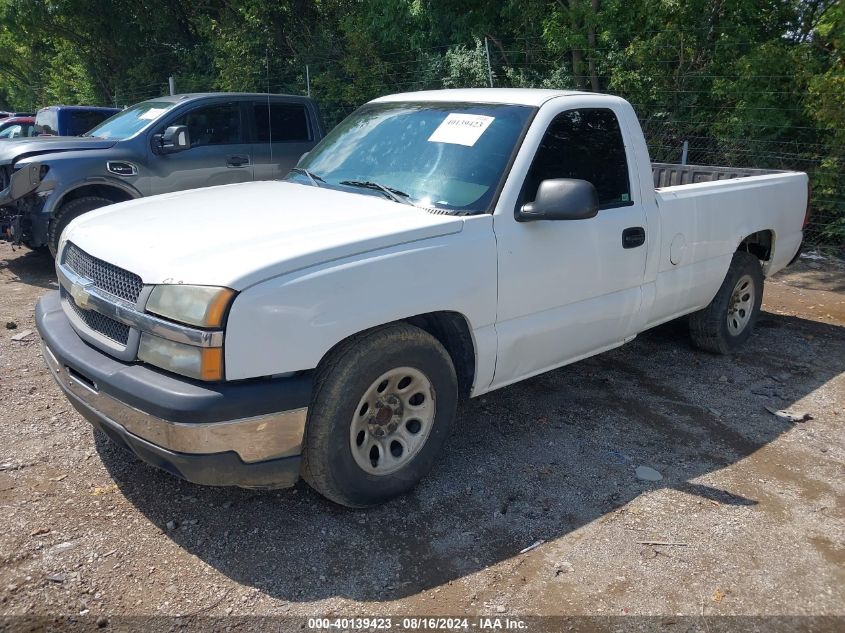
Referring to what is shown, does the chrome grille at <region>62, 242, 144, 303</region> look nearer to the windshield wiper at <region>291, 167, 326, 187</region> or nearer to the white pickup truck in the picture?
the white pickup truck

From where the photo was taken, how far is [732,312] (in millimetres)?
5852

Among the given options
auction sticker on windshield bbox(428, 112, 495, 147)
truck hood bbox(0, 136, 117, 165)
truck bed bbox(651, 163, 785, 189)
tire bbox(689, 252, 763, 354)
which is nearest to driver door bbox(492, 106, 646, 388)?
auction sticker on windshield bbox(428, 112, 495, 147)

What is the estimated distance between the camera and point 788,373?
18.4 feet

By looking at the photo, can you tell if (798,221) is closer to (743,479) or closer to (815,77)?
(743,479)

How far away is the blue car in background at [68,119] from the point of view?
11164 mm

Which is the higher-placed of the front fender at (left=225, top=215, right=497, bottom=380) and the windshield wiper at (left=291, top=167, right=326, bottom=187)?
the windshield wiper at (left=291, top=167, right=326, bottom=187)

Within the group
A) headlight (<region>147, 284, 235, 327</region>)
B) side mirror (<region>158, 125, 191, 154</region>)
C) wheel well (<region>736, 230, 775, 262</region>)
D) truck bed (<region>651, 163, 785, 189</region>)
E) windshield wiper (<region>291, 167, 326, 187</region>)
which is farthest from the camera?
side mirror (<region>158, 125, 191, 154</region>)

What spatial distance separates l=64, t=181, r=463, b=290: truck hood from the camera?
294cm

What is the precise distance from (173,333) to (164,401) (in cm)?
26

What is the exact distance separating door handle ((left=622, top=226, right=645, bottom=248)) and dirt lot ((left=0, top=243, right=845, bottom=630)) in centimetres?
112

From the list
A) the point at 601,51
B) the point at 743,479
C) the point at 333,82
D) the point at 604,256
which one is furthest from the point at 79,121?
the point at 743,479

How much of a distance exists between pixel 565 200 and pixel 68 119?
10133 mm

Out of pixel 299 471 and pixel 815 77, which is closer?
pixel 299 471

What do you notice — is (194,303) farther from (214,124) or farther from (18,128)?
(18,128)
